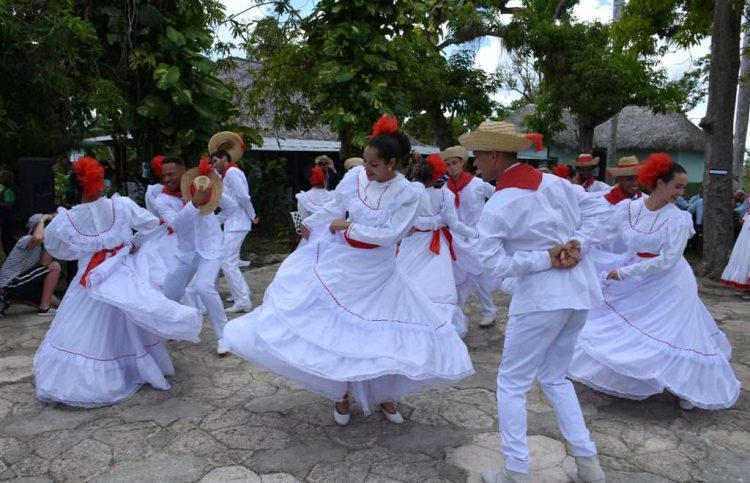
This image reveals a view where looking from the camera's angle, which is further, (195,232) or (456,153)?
(456,153)

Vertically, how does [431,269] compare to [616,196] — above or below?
below

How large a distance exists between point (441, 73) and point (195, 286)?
42.2 feet

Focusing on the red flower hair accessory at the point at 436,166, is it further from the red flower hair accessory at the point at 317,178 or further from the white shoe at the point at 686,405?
the red flower hair accessory at the point at 317,178

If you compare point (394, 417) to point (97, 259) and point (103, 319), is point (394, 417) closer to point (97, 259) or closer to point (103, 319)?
point (103, 319)

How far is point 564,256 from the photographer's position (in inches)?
122

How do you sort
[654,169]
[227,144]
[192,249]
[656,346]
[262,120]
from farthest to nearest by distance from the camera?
[262,120]
[227,144]
[192,249]
[654,169]
[656,346]

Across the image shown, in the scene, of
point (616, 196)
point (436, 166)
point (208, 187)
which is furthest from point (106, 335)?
point (616, 196)

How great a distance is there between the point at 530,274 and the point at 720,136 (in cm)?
818

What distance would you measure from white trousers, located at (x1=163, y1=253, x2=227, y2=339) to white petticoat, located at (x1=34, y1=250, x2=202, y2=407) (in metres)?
0.77

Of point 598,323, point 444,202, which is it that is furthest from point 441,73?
point 598,323

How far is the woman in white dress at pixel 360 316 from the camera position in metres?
3.70

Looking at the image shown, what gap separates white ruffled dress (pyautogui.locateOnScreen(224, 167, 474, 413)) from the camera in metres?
3.69

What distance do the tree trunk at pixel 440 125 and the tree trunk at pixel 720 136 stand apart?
8.77 m

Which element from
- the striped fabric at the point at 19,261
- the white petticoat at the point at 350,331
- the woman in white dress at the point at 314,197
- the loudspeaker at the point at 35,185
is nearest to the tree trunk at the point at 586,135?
the woman in white dress at the point at 314,197
